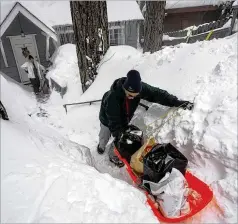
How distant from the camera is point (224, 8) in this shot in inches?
605

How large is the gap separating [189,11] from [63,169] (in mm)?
15356

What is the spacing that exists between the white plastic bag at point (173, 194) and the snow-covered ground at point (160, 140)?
8.1 inches

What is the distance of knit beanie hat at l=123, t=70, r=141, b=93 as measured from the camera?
318 cm

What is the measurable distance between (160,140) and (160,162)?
80 cm

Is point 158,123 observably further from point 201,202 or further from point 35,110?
point 35,110

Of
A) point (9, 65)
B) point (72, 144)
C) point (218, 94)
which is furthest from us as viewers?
point (9, 65)

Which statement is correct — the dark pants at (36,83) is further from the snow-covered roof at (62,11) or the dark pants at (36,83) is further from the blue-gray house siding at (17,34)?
the snow-covered roof at (62,11)

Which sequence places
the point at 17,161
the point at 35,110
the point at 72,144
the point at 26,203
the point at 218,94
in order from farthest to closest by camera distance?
1. the point at 35,110
2. the point at 72,144
3. the point at 218,94
4. the point at 17,161
5. the point at 26,203

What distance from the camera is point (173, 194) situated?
266 cm

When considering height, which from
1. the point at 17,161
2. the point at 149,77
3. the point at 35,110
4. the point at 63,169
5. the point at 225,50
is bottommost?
the point at 35,110

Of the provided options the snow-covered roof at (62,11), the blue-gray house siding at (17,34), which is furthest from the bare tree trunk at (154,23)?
the blue-gray house siding at (17,34)

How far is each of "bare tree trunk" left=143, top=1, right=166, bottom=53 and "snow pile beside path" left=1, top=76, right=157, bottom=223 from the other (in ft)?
17.4

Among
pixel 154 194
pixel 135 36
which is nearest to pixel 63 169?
pixel 154 194

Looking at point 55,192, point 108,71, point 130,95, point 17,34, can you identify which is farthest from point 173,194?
point 17,34
